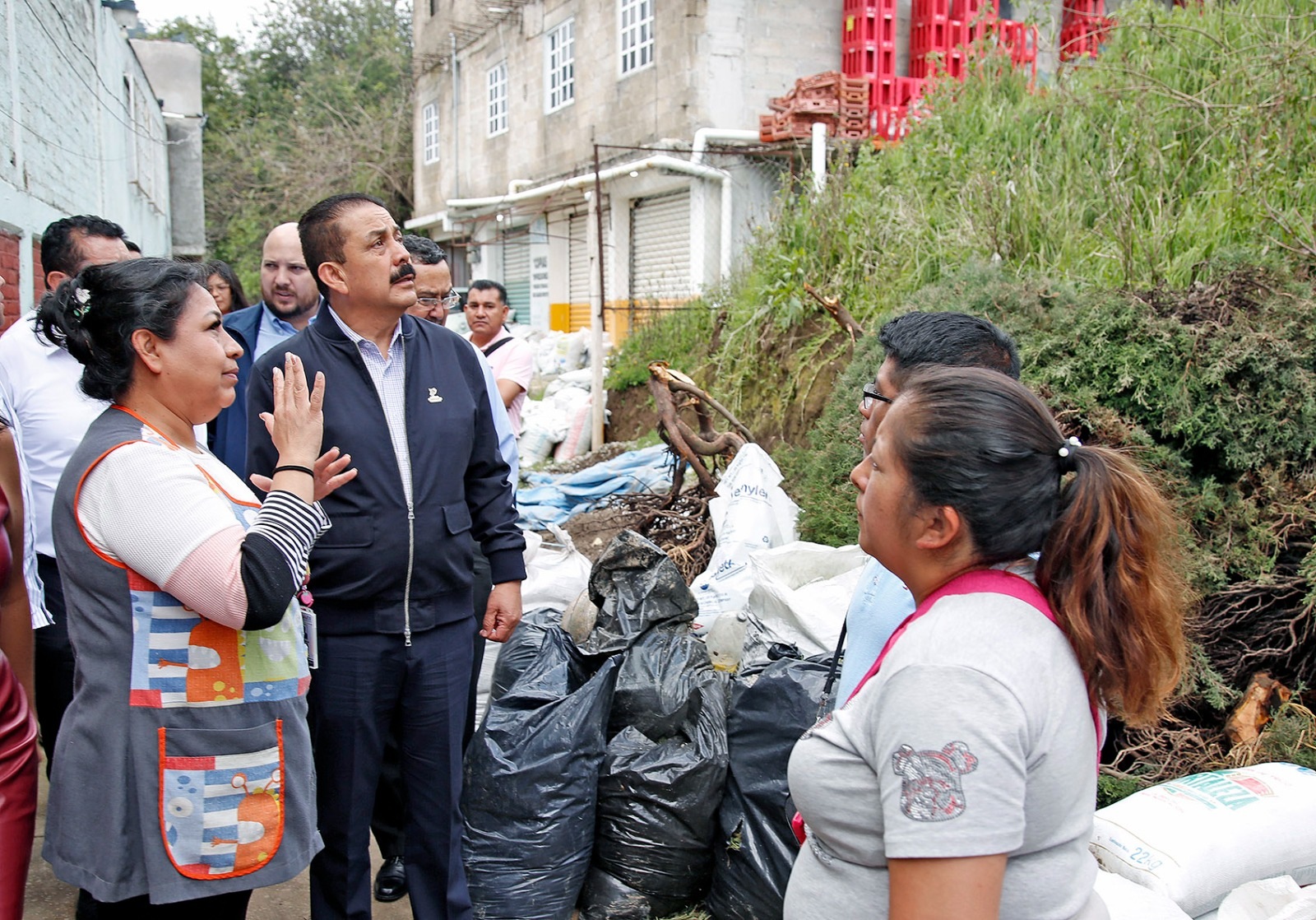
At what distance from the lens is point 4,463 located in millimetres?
2293

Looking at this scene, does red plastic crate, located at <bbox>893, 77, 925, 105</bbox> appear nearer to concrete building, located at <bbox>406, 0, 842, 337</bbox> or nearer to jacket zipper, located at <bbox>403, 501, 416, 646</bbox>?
concrete building, located at <bbox>406, 0, 842, 337</bbox>

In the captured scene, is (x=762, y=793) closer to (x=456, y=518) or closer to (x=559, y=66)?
(x=456, y=518)

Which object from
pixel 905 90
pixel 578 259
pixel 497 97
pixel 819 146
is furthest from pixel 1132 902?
pixel 497 97

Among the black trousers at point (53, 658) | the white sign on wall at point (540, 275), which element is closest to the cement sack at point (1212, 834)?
the black trousers at point (53, 658)

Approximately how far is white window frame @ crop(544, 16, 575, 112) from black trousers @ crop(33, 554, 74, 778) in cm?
1335

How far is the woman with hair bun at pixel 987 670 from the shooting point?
105 cm

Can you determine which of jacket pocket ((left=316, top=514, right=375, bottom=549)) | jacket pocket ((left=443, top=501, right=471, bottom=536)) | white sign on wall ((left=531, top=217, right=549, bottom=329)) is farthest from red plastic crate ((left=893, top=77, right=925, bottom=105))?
jacket pocket ((left=316, top=514, right=375, bottom=549))

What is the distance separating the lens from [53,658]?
272 cm

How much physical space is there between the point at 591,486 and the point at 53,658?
4613mm

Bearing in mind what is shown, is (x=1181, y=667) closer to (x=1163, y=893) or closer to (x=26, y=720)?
(x=1163, y=893)

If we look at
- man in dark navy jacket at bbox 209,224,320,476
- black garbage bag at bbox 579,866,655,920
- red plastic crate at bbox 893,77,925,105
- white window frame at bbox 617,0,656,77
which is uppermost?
white window frame at bbox 617,0,656,77

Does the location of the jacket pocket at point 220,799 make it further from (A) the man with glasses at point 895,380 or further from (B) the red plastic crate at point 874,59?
(B) the red plastic crate at point 874,59

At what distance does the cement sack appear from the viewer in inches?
89.1

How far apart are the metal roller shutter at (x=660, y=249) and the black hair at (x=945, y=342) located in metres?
9.83
